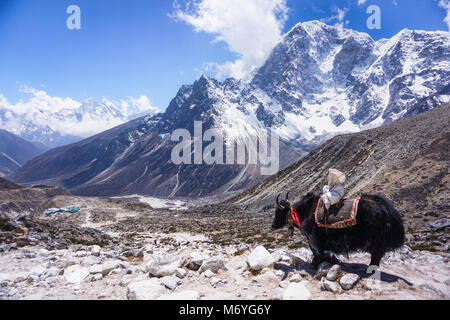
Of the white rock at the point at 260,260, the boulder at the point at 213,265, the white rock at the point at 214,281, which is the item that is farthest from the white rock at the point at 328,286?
the boulder at the point at 213,265

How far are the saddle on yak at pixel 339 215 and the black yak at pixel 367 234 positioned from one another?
0.15 m

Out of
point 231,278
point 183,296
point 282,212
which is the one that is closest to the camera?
point 183,296

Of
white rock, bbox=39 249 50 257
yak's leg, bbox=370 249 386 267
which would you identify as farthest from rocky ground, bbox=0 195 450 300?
white rock, bbox=39 249 50 257

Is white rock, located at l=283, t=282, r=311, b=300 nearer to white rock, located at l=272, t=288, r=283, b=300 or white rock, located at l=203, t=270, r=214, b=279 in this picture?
white rock, located at l=272, t=288, r=283, b=300

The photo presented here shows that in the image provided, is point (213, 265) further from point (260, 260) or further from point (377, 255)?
point (377, 255)

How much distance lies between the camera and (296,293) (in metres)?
4.86

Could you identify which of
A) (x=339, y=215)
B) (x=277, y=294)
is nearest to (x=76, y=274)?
(x=277, y=294)

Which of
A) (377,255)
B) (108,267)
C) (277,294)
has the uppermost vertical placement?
(377,255)

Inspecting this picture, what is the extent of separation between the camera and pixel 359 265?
6.28m

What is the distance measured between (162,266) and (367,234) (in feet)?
17.5

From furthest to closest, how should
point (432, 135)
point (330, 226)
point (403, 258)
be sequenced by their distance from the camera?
point (432, 135)
point (403, 258)
point (330, 226)
